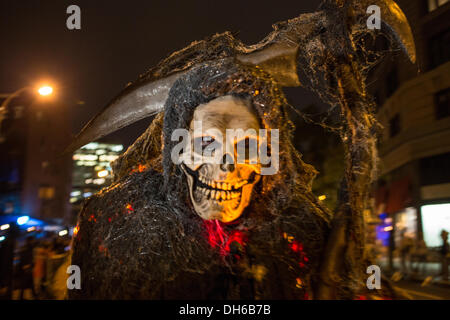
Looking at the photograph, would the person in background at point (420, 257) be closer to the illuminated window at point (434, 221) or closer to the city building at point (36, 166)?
the illuminated window at point (434, 221)

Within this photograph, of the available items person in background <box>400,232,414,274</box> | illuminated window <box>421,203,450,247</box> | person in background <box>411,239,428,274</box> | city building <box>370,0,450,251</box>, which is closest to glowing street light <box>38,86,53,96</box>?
person in background <box>400,232,414,274</box>

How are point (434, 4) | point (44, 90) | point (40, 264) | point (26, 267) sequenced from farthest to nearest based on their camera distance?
point (434, 4) → point (44, 90) → point (40, 264) → point (26, 267)

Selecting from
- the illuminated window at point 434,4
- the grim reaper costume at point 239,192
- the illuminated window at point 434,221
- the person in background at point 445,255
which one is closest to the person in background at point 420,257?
the person in background at point 445,255

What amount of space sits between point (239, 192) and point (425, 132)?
18413 mm

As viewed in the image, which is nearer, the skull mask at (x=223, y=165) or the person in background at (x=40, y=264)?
the skull mask at (x=223, y=165)

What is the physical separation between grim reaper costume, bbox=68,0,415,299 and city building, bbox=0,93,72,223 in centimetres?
2641

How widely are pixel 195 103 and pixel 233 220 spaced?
24.7 inches

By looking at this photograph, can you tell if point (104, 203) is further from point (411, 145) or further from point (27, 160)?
point (27, 160)

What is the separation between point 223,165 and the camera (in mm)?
1811

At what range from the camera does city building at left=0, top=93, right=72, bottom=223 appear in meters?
28.1

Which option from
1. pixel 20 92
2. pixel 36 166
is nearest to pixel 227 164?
pixel 20 92

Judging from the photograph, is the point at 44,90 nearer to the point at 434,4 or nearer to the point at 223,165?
the point at 223,165

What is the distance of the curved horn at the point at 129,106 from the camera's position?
209 centimetres

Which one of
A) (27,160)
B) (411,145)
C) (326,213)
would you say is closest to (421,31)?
(411,145)
